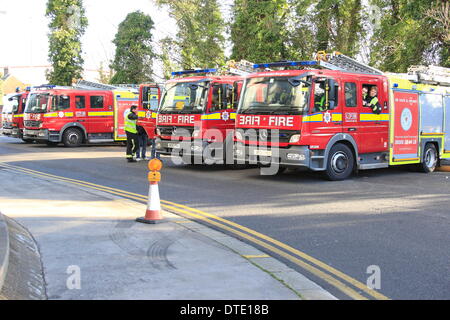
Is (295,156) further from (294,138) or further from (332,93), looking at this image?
(332,93)

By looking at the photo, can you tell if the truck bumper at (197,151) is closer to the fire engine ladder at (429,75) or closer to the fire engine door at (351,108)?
the fire engine door at (351,108)

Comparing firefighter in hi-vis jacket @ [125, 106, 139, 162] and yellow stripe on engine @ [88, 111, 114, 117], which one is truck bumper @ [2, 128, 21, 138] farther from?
firefighter in hi-vis jacket @ [125, 106, 139, 162]

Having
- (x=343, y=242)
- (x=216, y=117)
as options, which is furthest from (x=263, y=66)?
(x=343, y=242)

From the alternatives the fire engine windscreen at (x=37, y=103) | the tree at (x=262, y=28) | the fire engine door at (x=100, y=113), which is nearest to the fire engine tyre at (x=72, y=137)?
the fire engine door at (x=100, y=113)

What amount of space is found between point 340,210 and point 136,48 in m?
30.4

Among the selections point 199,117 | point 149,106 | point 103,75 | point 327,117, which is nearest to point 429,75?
point 327,117

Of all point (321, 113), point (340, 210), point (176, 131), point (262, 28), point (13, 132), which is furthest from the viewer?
point (13, 132)

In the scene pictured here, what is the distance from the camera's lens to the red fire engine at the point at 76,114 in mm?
24062

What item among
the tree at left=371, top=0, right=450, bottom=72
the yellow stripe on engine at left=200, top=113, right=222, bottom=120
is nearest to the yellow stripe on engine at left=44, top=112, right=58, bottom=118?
the yellow stripe on engine at left=200, top=113, right=222, bottom=120

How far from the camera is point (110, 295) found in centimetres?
458

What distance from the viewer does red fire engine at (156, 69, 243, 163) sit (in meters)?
14.5

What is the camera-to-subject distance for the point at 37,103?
80.0 feet

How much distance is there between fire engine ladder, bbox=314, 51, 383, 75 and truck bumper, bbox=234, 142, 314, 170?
7.49 ft
